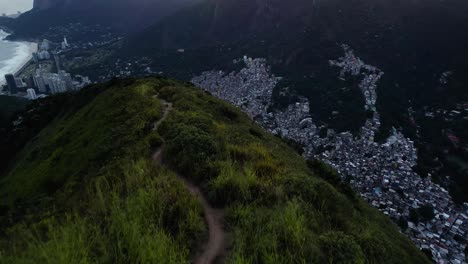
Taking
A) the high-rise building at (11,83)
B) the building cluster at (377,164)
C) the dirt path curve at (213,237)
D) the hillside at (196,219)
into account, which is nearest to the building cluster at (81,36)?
the high-rise building at (11,83)

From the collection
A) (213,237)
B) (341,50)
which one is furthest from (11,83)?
(341,50)

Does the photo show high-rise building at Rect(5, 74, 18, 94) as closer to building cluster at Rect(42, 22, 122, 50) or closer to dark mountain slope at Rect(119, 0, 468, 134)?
dark mountain slope at Rect(119, 0, 468, 134)

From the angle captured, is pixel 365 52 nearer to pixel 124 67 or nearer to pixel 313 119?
pixel 313 119

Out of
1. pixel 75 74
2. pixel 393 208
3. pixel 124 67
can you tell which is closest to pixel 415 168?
pixel 393 208

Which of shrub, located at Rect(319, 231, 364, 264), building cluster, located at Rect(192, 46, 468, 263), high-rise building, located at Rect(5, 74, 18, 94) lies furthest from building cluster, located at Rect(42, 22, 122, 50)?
shrub, located at Rect(319, 231, 364, 264)

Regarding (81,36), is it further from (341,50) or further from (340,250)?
(340,250)

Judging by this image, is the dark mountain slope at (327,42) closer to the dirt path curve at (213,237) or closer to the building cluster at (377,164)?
the building cluster at (377,164)
